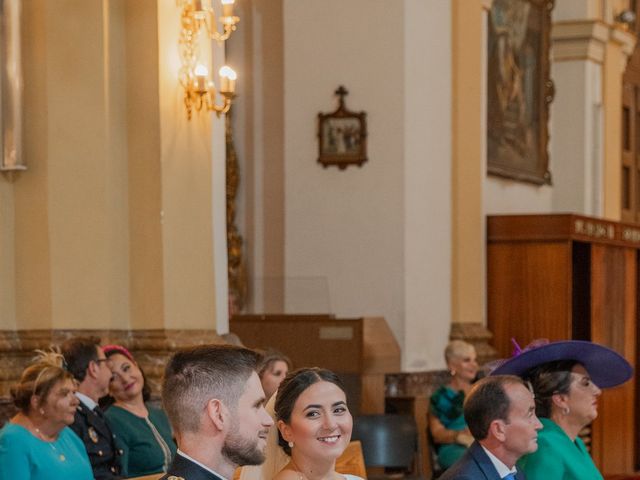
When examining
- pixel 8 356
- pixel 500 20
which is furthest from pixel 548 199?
pixel 8 356

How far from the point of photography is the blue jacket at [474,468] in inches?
180

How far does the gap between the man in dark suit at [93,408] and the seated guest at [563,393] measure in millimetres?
2129

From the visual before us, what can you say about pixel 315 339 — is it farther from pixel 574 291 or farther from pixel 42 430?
pixel 42 430

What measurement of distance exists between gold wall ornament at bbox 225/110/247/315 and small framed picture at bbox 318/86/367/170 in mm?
950

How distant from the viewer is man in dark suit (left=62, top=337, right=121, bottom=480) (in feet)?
20.6

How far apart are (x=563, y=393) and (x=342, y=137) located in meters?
5.97

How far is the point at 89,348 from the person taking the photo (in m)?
6.35

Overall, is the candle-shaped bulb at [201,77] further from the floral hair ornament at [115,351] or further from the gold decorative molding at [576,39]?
the gold decorative molding at [576,39]

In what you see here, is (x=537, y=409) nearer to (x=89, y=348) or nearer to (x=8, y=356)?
(x=89, y=348)

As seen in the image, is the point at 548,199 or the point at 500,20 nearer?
the point at 500,20

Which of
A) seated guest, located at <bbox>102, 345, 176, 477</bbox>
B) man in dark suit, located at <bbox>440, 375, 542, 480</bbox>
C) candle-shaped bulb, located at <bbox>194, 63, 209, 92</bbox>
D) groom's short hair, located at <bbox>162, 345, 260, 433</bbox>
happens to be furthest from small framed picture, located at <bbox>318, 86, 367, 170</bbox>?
groom's short hair, located at <bbox>162, 345, 260, 433</bbox>

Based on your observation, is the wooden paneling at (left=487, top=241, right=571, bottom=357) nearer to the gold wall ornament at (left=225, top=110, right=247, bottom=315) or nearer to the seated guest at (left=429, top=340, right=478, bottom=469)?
the gold wall ornament at (left=225, top=110, right=247, bottom=315)

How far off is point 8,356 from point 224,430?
13.6ft

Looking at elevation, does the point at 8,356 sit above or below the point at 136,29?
below
